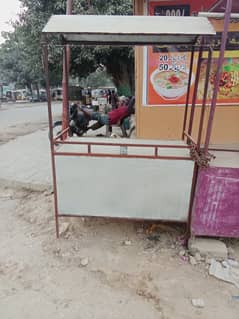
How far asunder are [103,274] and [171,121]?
2708 millimetres

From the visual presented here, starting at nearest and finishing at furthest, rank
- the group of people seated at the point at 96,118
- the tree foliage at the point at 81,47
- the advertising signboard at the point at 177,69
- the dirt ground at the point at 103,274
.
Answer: the dirt ground at the point at 103,274, the advertising signboard at the point at 177,69, the group of people seated at the point at 96,118, the tree foliage at the point at 81,47

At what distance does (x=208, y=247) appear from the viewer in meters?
2.16

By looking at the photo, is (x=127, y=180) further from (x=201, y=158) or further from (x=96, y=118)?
(x=96, y=118)

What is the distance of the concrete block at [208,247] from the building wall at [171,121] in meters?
2.12

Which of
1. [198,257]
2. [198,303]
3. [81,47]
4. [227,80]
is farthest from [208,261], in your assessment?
[81,47]

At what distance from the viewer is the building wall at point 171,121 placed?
3865 mm

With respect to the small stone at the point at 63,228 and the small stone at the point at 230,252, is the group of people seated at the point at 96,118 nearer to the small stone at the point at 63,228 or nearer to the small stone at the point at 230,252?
the small stone at the point at 63,228

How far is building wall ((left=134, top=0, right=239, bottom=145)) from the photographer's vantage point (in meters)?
3.87

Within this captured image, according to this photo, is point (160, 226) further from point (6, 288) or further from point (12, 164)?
point (12, 164)

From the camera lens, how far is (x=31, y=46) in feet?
26.9

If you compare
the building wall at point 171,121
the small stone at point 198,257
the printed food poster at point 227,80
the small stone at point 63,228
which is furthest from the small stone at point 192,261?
the printed food poster at point 227,80

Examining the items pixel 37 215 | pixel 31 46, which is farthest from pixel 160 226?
pixel 31 46

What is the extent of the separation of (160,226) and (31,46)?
7959 millimetres

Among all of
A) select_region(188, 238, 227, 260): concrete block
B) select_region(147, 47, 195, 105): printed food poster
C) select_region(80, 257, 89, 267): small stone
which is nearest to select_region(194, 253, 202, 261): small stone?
select_region(188, 238, 227, 260): concrete block
